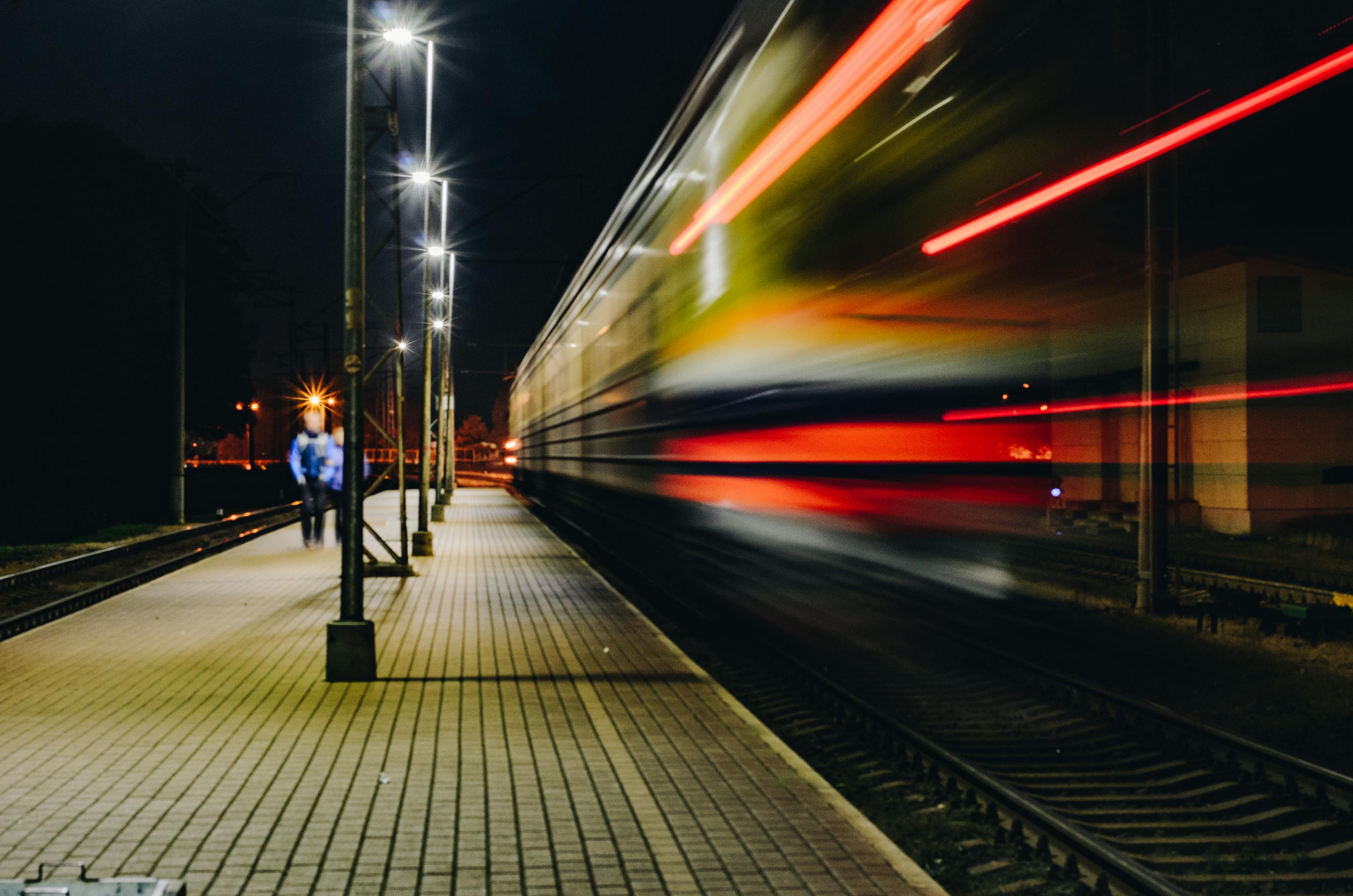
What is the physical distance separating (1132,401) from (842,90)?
1829 mm

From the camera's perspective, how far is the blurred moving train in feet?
14.0

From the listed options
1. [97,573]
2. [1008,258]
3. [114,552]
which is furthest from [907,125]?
[114,552]

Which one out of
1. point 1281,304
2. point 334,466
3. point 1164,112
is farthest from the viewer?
point 334,466

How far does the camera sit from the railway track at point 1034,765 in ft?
15.9

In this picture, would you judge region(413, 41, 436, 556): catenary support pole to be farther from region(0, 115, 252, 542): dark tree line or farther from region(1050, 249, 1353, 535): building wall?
region(1050, 249, 1353, 535): building wall

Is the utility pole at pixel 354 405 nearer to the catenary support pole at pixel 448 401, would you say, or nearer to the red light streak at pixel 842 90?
the red light streak at pixel 842 90

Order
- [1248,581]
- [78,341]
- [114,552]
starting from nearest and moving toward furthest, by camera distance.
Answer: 1. [1248,581]
2. [114,552]
3. [78,341]

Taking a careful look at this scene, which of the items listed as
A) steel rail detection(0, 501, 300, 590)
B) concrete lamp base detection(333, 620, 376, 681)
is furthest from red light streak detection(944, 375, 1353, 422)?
steel rail detection(0, 501, 300, 590)

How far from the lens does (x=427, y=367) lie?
18047 mm

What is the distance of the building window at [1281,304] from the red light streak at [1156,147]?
2.51ft

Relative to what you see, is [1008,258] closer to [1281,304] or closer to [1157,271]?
[1157,271]

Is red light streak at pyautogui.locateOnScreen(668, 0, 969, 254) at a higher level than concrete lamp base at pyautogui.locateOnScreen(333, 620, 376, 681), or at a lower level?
higher

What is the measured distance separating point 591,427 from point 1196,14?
27.6 feet

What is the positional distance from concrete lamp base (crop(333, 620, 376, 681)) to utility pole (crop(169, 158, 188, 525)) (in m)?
17.1
